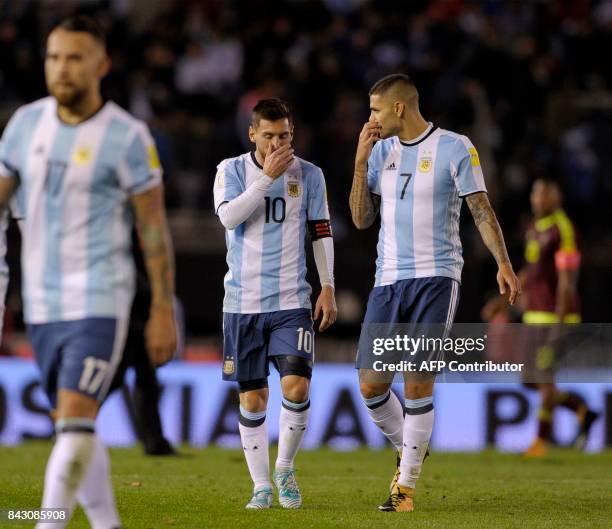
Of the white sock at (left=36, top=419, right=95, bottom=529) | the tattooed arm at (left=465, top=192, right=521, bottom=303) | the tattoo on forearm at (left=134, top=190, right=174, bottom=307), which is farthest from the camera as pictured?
the tattooed arm at (left=465, top=192, right=521, bottom=303)

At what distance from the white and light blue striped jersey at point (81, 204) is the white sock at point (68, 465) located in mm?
458

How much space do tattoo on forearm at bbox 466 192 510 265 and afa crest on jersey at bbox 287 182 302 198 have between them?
1004 millimetres

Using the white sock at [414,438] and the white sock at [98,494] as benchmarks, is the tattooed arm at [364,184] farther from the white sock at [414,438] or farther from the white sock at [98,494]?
the white sock at [98,494]

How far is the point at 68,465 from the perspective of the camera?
5363 mm

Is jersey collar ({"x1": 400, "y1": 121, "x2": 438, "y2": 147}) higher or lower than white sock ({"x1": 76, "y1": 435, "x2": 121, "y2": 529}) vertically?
higher

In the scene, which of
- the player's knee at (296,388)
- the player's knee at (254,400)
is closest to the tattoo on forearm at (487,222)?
the player's knee at (296,388)

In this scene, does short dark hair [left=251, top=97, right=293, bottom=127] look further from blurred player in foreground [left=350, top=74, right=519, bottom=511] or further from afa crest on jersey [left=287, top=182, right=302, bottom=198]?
blurred player in foreground [left=350, top=74, right=519, bottom=511]

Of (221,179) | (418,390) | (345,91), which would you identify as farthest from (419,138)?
(345,91)

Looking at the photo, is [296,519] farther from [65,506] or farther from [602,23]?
[602,23]

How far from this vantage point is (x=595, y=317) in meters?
15.5

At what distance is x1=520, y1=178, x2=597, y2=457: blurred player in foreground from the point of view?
1242 cm

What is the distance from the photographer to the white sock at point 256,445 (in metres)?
7.85

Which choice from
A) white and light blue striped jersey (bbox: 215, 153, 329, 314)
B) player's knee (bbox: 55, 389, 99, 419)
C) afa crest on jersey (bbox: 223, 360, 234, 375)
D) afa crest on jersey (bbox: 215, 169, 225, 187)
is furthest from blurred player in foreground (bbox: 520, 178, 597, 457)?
player's knee (bbox: 55, 389, 99, 419)

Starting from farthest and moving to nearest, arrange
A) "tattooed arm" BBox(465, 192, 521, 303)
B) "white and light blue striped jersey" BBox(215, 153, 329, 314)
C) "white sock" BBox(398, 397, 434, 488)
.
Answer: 1. "white and light blue striped jersey" BBox(215, 153, 329, 314)
2. "white sock" BBox(398, 397, 434, 488)
3. "tattooed arm" BBox(465, 192, 521, 303)
